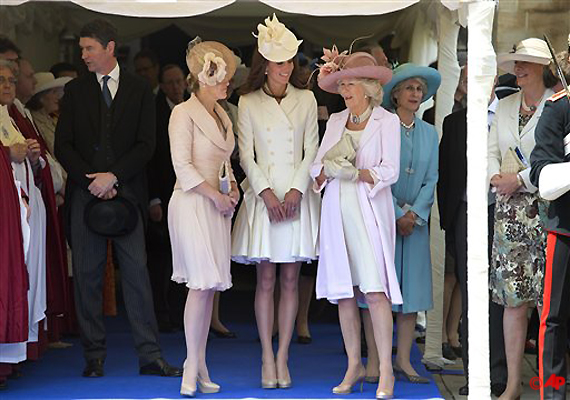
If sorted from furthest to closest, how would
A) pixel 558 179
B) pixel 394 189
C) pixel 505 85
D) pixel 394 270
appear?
pixel 505 85, pixel 394 189, pixel 394 270, pixel 558 179

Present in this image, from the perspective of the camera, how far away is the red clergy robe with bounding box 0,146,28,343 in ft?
24.9

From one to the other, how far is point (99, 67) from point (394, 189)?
2.06m

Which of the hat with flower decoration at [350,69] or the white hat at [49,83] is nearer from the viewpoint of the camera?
the hat with flower decoration at [350,69]

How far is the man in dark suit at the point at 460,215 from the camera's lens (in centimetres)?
784

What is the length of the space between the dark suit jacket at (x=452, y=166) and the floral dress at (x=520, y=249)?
690 millimetres

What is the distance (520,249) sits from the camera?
7449mm

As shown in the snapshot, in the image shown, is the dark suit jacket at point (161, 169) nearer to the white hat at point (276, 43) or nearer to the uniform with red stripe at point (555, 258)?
the white hat at point (276, 43)

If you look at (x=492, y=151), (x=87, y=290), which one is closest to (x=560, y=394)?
(x=492, y=151)

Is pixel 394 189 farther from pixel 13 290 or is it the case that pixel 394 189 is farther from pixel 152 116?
pixel 13 290

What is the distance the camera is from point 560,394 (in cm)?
695

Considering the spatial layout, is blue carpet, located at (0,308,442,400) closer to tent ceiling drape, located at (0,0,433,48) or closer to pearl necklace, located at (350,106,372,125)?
pearl necklace, located at (350,106,372,125)

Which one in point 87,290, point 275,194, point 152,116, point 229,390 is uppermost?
point 152,116

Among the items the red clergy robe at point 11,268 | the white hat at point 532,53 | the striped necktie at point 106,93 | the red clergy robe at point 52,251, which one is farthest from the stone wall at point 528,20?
the red clergy robe at point 11,268

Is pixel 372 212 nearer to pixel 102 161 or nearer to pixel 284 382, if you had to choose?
pixel 284 382
